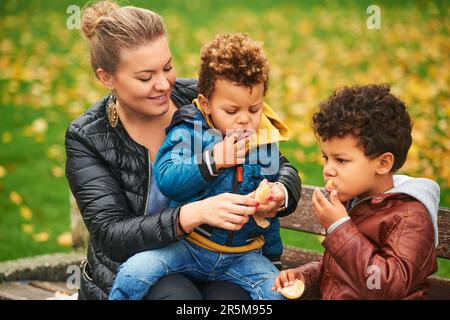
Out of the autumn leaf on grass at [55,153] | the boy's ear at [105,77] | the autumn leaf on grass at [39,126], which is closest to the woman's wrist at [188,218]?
the boy's ear at [105,77]

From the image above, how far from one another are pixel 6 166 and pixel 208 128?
13.9 feet

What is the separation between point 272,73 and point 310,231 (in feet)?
17.7

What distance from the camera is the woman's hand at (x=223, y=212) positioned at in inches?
98.3

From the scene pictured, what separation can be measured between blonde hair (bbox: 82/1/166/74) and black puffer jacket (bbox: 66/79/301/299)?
0.24 metres

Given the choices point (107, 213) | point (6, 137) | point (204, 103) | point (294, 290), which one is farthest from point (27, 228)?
point (294, 290)

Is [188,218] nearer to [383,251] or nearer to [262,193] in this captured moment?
[262,193]

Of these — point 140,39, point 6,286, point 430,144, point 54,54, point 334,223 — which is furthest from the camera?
point 54,54

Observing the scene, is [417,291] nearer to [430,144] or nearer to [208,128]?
[208,128]

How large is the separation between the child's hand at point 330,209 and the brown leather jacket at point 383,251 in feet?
0.13

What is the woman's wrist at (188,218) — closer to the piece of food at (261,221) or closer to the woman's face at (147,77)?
the piece of food at (261,221)

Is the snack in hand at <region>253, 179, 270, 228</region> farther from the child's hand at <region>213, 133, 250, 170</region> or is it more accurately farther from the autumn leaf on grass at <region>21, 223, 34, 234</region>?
the autumn leaf on grass at <region>21, 223, 34, 234</region>

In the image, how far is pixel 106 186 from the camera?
9.36 ft
